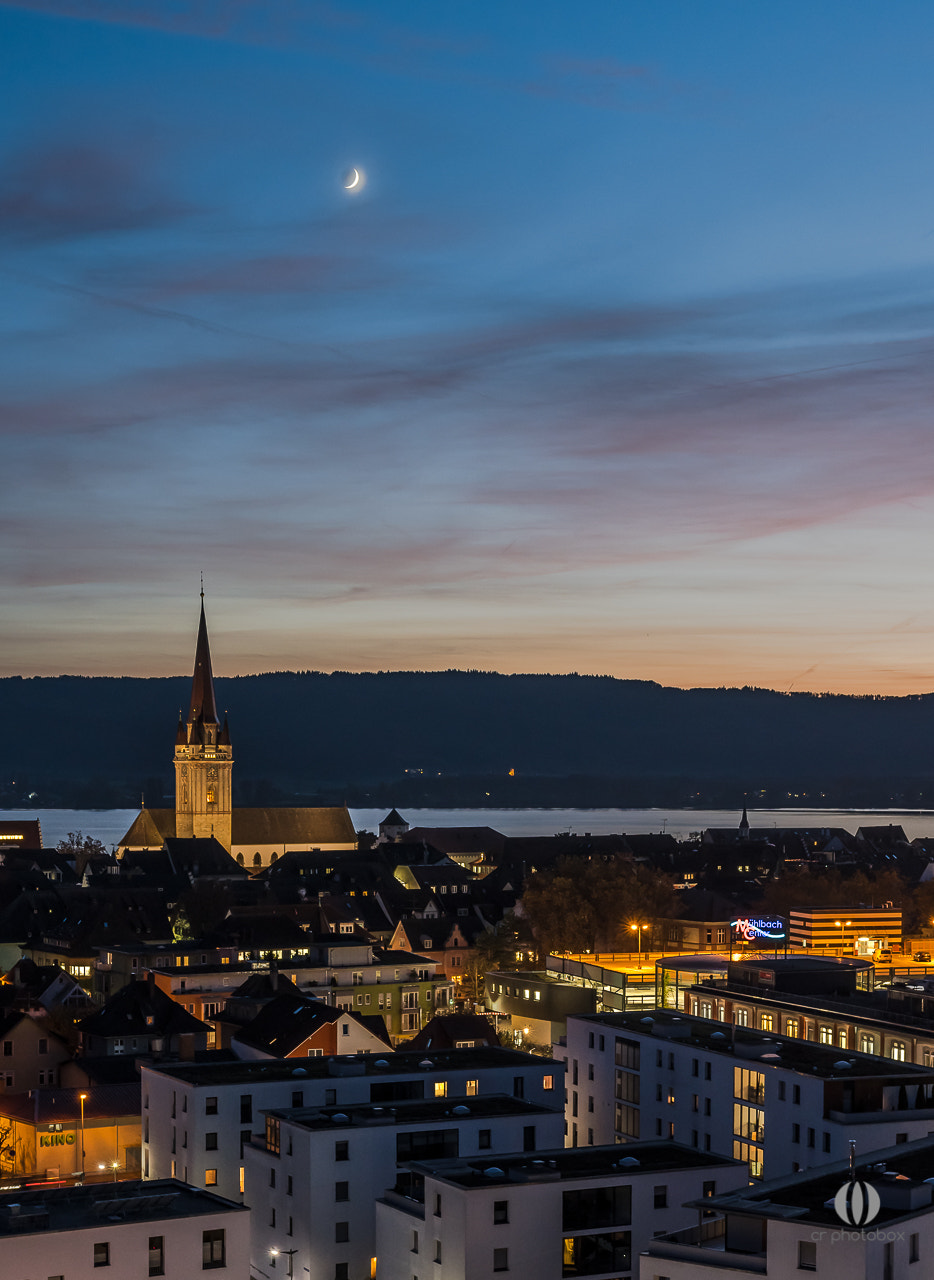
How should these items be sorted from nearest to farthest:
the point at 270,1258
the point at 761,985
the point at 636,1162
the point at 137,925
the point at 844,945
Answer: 1. the point at 636,1162
2. the point at 270,1258
3. the point at 761,985
4. the point at 137,925
5. the point at 844,945

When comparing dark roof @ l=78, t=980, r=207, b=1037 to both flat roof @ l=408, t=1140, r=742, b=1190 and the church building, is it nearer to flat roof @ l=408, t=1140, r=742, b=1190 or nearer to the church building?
flat roof @ l=408, t=1140, r=742, b=1190

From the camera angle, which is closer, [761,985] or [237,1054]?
[237,1054]

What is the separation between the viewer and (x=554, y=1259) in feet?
108

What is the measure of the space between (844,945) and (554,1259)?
78.2 m

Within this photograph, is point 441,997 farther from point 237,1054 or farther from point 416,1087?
point 416,1087

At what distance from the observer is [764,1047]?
42906 millimetres

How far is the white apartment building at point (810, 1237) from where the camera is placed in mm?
25391

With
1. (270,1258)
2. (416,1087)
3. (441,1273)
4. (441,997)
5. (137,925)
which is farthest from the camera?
(137,925)

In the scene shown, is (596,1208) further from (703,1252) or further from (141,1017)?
(141,1017)

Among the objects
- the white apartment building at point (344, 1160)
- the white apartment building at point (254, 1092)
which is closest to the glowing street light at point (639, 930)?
the white apartment building at point (254, 1092)

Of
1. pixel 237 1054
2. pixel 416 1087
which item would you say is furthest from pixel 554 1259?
pixel 237 1054

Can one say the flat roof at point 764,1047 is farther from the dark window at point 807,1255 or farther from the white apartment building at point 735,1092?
the dark window at point 807,1255

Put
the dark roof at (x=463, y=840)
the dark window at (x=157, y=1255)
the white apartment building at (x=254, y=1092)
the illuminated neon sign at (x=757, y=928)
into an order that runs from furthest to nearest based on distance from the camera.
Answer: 1. the dark roof at (x=463, y=840)
2. the illuminated neon sign at (x=757, y=928)
3. the white apartment building at (x=254, y=1092)
4. the dark window at (x=157, y=1255)

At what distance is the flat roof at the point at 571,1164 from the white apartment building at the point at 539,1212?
19mm
